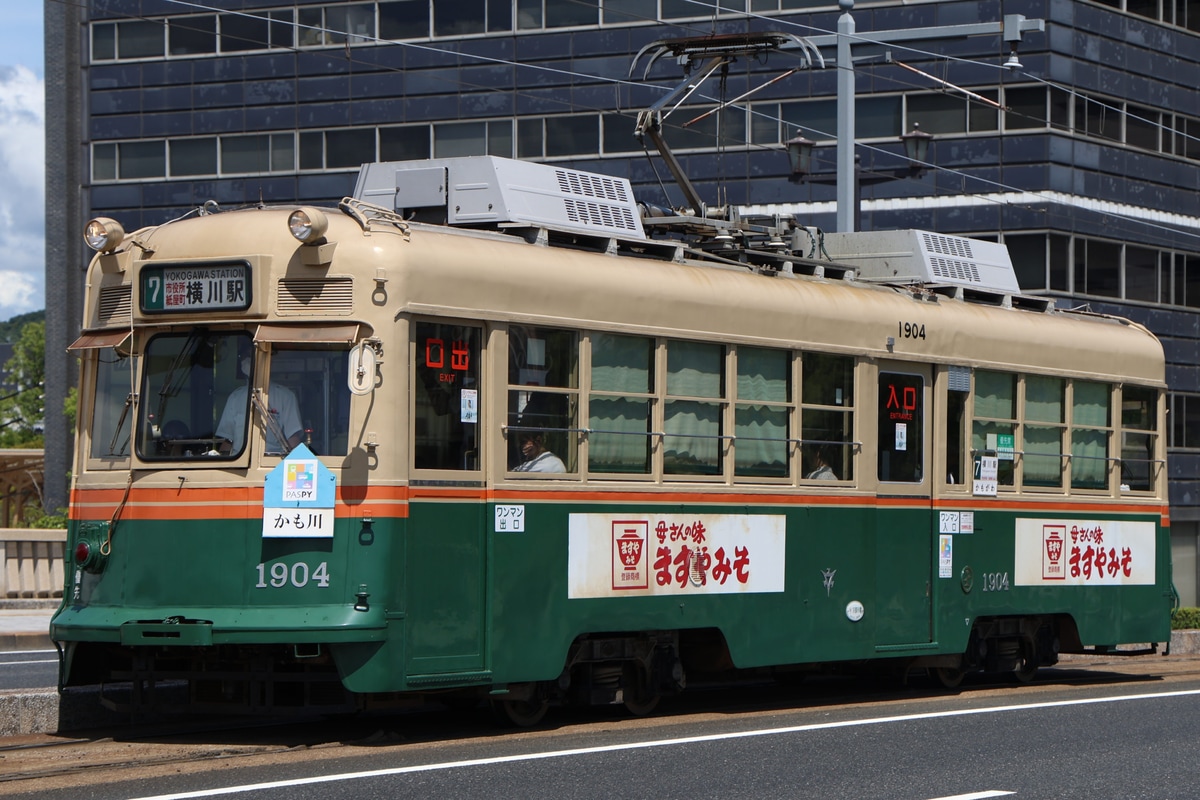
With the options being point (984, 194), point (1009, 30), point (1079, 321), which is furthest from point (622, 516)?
point (984, 194)

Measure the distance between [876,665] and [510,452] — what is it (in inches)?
182

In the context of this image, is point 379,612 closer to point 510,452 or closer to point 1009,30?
point 510,452

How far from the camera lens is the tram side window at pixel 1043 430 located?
50.7 ft

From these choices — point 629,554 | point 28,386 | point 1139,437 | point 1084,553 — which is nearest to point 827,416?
point 629,554

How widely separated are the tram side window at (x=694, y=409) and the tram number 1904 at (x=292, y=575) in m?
2.73

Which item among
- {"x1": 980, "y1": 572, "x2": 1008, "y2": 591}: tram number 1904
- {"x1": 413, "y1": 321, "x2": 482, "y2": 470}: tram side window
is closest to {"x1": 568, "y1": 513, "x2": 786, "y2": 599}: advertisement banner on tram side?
{"x1": 413, "y1": 321, "x2": 482, "y2": 470}: tram side window

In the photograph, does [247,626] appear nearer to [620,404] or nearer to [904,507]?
[620,404]

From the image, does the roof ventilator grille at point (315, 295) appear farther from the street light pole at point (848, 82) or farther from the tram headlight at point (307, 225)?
the street light pole at point (848, 82)

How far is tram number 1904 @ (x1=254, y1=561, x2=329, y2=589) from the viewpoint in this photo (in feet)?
34.2

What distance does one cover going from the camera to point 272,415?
1067cm

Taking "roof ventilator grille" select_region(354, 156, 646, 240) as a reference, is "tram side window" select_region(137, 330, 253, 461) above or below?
below

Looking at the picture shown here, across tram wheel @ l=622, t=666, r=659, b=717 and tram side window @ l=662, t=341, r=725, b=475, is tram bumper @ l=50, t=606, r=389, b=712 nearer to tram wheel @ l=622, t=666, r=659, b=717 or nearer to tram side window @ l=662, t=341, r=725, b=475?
tram wheel @ l=622, t=666, r=659, b=717

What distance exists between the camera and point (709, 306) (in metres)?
12.6

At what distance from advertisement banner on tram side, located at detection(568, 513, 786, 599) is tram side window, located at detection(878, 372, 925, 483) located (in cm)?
139
